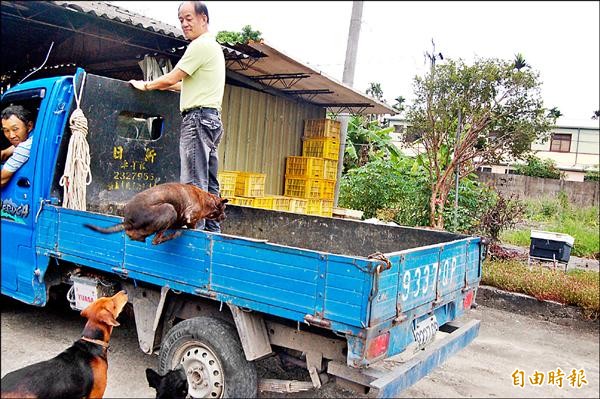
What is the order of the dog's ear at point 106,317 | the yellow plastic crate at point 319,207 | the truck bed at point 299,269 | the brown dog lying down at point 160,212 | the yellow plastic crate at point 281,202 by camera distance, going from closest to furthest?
1. the truck bed at point 299,269
2. the dog's ear at point 106,317
3. the brown dog lying down at point 160,212
4. the yellow plastic crate at point 281,202
5. the yellow plastic crate at point 319,207

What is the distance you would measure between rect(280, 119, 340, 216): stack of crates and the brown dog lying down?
6.78 m

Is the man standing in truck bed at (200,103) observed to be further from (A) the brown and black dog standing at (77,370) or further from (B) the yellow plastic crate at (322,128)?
(B) the yellow plastic crate at (322,128)

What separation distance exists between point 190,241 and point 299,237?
186cm

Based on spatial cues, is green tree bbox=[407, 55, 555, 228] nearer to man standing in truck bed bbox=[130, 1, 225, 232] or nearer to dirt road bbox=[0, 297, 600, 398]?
dirt road bbox=[0, 297, 600, 398]

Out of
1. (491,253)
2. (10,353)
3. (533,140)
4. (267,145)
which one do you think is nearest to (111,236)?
(10,353)

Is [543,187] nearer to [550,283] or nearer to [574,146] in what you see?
[550,283]

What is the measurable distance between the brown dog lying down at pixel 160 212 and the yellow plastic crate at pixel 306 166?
708cm

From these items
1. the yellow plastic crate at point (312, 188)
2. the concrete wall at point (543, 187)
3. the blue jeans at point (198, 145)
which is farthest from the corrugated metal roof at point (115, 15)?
the concrete wall at point (543, 187)

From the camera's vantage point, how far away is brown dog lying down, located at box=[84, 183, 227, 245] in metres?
3.04

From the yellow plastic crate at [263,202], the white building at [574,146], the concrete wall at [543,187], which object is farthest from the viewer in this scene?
the white building at [574,146]

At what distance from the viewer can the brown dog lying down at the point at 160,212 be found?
3035 millimetres

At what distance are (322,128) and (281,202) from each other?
7.44 ft

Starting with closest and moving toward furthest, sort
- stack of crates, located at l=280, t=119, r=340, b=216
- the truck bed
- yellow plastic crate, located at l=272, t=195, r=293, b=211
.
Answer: the truck bed, yellow plastic crate, located at l=272, t=195, r=293, b=211, stack of crates, located at l=280, t=119, r=340, b=216

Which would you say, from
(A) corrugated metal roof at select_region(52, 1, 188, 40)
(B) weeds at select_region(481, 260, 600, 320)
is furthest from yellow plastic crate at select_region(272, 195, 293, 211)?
(B) weeds at select_region(481, 260, 600, 320)
